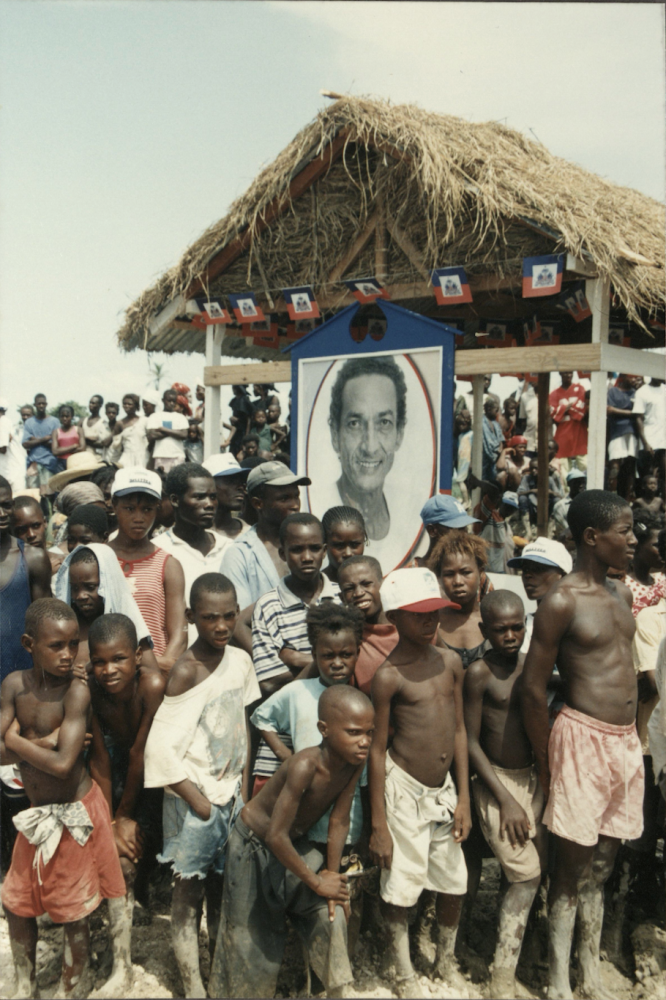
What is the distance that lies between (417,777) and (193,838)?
2.58ft

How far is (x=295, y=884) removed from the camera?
2.70 m

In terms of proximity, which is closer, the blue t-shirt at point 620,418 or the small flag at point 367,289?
the small flag at point 367,289

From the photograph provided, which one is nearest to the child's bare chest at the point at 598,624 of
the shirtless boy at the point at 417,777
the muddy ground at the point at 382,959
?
the shirtless boy at the point at 417,777

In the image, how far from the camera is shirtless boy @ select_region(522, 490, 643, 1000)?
286 cm

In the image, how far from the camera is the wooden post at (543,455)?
8.69 metres

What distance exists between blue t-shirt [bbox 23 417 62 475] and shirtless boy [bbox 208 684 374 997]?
29.4 feet

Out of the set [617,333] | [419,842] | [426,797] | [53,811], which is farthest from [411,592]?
[617,333]

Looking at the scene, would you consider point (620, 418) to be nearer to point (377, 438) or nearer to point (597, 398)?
point (597, 398)

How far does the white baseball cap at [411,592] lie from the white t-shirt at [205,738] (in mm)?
643

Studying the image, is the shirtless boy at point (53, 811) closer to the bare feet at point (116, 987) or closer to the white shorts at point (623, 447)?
the bare feet at point (116, 987)

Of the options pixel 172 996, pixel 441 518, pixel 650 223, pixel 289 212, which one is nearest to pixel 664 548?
pixel 441 518

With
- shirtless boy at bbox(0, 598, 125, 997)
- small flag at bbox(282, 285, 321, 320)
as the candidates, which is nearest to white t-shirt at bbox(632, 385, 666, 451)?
small flag at bbox(282, 285, 321, 320)

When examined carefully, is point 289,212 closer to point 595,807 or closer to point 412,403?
point 412,403

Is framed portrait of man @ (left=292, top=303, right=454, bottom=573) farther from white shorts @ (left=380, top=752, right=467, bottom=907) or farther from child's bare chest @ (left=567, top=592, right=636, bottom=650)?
white shorts @ (left=380, top=752, right=467, bottom=907)
